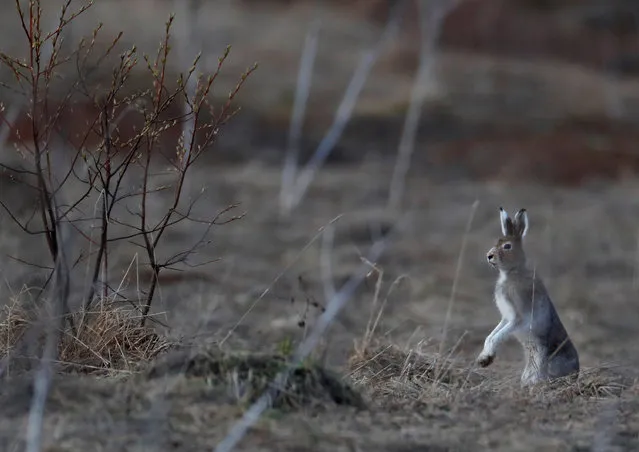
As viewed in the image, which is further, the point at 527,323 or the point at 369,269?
the point at 369,269

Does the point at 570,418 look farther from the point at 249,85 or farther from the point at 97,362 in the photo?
the point at 249,85

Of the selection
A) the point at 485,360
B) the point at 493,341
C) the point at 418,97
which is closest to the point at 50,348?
the point at 485,360

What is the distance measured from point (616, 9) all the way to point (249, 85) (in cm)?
1306

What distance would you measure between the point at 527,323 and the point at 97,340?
264 centimetres

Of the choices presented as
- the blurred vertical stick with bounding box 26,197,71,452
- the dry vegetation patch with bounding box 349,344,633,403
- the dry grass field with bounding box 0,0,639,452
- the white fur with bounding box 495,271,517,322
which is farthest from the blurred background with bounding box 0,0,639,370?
the blurred vertical stick with bounding box 26,197,71,452

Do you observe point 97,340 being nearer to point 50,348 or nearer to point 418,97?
point 50,348

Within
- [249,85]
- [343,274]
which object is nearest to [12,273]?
[343,274]

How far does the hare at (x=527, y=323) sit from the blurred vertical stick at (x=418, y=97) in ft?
36.1

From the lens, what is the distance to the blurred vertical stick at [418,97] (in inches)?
827

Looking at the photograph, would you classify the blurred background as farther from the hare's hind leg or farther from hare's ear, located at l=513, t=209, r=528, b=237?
the hare's hind leg

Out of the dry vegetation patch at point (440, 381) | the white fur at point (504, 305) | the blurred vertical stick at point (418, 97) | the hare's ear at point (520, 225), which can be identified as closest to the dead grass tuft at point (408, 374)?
the dry vegetation patch at point (440, 381)

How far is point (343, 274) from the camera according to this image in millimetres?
14406

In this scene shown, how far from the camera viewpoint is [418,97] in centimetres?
2431

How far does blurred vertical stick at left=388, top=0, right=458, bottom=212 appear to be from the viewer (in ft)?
68.9
